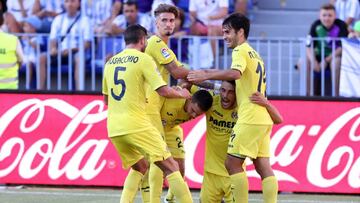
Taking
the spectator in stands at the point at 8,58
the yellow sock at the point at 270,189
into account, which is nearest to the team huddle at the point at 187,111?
the yellow sock at the point at 270,189

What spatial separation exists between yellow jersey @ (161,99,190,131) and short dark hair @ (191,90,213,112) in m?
0.37

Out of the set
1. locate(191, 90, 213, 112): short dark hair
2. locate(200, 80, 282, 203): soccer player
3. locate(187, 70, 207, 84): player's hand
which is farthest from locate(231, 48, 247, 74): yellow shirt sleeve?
locate(191, 90, 213, 112): short dark hair

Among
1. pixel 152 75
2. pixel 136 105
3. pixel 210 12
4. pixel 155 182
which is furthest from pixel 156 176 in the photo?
pixel 210 12

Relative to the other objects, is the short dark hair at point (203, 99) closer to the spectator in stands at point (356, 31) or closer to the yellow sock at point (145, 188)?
the yellow sock at point (145, 188)

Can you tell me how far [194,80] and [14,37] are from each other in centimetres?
451

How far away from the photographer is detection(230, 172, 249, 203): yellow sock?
11172mm

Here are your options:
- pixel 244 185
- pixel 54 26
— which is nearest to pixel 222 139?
pixel 244 185

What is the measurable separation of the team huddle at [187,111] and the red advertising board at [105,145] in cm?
219

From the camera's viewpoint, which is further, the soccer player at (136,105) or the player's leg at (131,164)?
the player's leg at (131,164)

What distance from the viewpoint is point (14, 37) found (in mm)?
14781

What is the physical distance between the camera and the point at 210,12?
1673 centimetres

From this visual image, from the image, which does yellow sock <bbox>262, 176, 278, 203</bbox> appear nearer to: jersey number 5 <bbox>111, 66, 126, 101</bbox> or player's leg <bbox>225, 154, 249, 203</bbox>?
player's leg <bbox>225, 154, 249, 203</bbox>

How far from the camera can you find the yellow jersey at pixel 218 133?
1166 centimetres

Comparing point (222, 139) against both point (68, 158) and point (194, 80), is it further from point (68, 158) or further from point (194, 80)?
point (68, 158)
